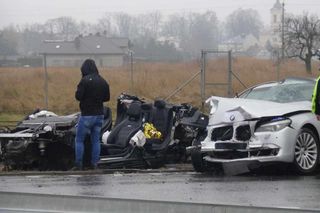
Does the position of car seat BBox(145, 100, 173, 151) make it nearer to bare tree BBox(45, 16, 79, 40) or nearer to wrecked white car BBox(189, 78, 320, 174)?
wrecked white car BBox(189, 78, 320, 174)

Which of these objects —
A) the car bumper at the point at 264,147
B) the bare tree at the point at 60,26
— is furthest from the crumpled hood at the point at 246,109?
the bare tree at the point at 60,26

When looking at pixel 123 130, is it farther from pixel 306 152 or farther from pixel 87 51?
pixel 87 51

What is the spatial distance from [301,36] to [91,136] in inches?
1378

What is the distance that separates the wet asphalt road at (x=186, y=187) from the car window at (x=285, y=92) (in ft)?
4.69

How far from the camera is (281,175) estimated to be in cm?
916

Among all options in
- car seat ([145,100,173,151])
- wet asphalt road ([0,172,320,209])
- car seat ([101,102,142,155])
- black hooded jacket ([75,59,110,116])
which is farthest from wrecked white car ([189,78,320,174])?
black hooded jacket ([75,59,110,116])

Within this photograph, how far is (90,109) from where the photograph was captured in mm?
9812

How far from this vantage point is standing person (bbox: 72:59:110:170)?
9.66m

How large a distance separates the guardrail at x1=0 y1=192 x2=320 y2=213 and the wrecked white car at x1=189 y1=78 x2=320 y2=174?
14.0ft

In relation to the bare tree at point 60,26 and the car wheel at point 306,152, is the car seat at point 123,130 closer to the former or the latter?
the car wheel at point 306,152

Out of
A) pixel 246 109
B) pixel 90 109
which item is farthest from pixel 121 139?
pixel 246 109

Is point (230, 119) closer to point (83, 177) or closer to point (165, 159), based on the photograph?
point (165, 159)

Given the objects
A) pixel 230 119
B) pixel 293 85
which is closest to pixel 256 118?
pixel 230 119

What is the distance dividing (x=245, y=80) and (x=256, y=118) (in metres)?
22.4
